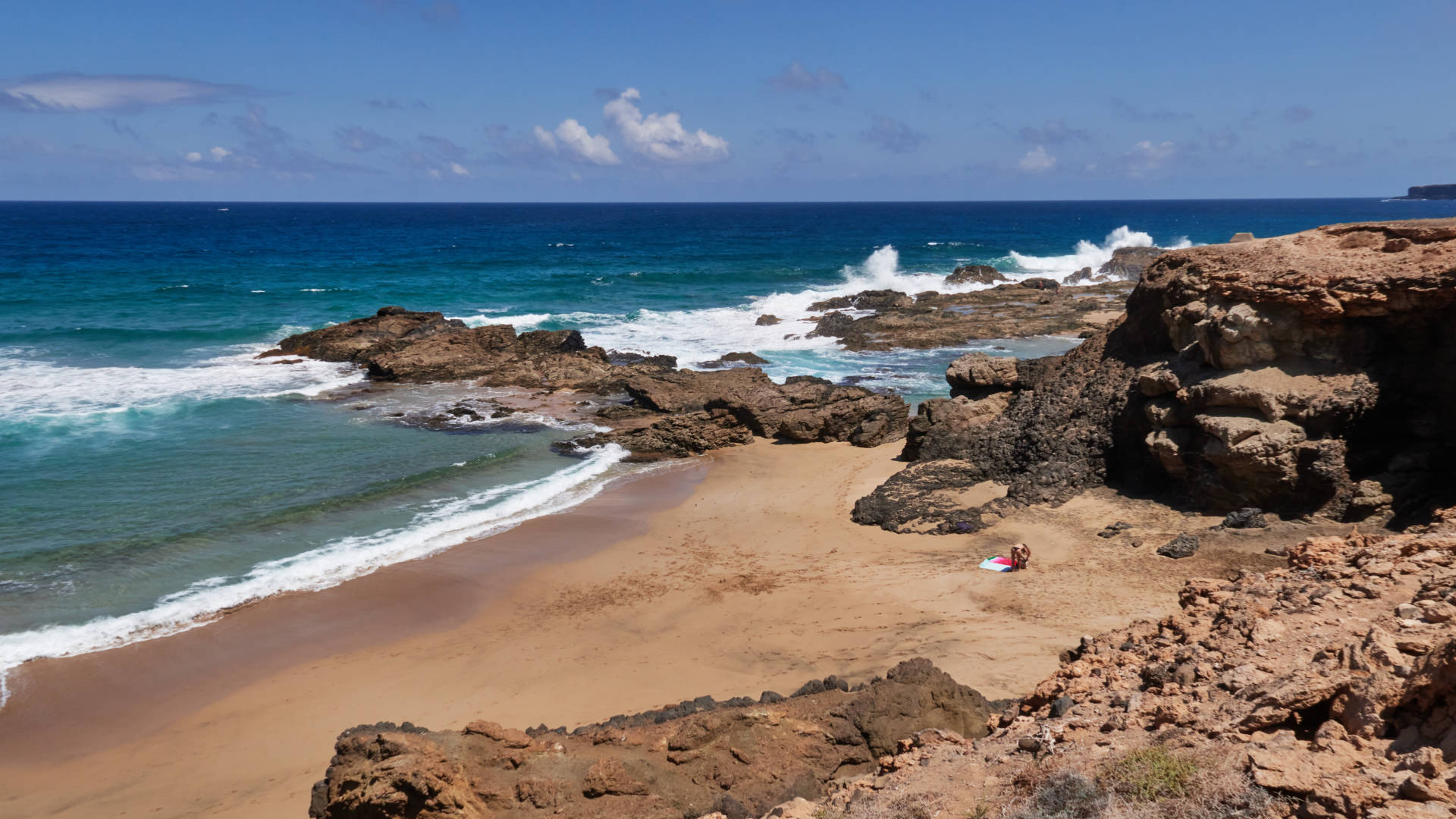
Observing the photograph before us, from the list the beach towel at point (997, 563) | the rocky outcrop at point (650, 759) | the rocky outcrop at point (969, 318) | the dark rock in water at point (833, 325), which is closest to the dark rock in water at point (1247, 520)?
the beach towel at point (997, 563)

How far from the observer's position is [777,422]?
1973 cm

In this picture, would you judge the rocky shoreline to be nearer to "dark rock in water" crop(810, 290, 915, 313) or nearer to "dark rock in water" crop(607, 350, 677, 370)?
"dark rock in water" crop(607, 350, 677, 370)

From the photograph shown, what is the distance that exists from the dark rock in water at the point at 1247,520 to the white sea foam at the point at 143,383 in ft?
71.0

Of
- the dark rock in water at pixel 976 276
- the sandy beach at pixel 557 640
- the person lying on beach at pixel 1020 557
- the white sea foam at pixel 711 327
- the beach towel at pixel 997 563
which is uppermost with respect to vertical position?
the dark rock in water at pixel 976 276

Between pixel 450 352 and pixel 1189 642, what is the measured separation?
24048 mm

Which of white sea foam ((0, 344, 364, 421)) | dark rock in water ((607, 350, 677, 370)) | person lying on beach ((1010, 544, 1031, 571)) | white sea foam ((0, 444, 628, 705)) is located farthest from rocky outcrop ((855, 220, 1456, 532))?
white sea foam ((0, 344, 364, 421))

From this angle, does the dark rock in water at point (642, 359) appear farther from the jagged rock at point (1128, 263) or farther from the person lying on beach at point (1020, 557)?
the jagged rock at point (1128, 263)

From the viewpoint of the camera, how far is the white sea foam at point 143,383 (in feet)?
72.4

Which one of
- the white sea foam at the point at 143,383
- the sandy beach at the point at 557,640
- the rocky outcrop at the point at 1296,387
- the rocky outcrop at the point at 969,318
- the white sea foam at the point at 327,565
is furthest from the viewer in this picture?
the rocky outcrop at the point at 969,318

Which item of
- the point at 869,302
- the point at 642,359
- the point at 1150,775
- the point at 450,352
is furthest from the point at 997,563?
the point at 869,302

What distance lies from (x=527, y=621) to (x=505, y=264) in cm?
5066

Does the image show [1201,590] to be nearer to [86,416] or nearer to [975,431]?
[975,431]

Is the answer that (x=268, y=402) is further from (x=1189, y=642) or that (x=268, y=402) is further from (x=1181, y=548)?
(x=1189, y=642)

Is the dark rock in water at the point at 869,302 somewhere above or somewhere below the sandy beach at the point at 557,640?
above
